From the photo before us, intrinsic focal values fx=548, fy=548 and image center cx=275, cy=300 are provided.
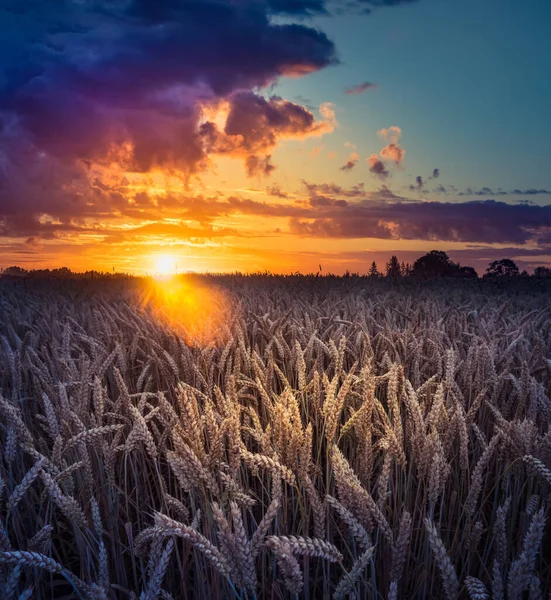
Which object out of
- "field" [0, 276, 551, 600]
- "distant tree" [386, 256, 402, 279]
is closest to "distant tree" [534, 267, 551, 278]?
"distant tree" [386, 256, 402, 279]

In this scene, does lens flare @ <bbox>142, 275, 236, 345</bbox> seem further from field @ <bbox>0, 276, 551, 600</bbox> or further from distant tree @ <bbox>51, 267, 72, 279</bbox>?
distant tree @ <bbox>51, 267, 72, 279</bbox>

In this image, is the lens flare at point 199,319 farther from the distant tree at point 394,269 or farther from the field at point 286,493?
the distant tree at point 394,269

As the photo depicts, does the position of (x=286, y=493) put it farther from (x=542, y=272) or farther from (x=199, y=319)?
(x=542, y=272)

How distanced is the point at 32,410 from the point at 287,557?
266cm

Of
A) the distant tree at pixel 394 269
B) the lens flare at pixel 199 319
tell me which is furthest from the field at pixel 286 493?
the distant tree at pixel 394 269

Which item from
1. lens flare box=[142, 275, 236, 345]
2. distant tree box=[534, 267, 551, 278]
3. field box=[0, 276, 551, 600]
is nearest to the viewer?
field box=[0, 276, 551, 600]

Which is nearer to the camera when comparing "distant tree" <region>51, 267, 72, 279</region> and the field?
the field

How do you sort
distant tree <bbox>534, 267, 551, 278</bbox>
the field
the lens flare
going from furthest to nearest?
distant tree <bbox>534, 267, 551, 278</bbox>, the lens flare, the field

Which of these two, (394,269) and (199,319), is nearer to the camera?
(199,319)

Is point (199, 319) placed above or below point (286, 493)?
above

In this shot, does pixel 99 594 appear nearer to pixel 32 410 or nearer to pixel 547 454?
pixel 547 454

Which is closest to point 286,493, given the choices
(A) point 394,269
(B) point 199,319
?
(B) point 199,319

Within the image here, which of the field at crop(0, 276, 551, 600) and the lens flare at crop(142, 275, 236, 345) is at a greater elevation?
the lens flare at crop(142, 275, 236, 345)

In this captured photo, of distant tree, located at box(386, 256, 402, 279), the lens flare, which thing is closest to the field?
the lens flare
